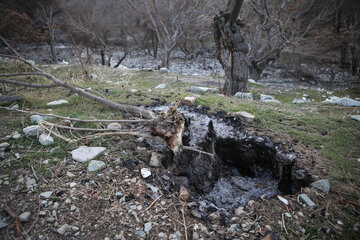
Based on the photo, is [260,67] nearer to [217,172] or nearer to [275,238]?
[217,172]

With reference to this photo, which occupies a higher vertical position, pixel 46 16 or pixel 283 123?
pixel 46 16

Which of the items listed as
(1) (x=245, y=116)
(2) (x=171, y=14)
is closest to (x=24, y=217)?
(1) (x=245, y=116)

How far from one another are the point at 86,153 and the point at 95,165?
203 millimetres

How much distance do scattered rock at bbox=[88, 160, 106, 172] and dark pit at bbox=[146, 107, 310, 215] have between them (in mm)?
602

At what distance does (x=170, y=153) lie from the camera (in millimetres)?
2166

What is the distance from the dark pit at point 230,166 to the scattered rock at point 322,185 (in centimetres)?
12

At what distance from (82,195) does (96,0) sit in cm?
1650

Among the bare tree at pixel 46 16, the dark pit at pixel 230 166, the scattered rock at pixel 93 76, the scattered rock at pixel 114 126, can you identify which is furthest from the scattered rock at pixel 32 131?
the bare tree at pixel 46 16

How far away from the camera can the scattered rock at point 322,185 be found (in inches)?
65.9

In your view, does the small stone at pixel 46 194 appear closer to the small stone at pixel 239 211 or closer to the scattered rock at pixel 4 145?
the scattered rock at pixel 4 145

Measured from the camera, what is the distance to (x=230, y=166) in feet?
8.37

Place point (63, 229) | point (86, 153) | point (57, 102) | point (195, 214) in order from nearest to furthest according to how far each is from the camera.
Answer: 1. point (63, 229)
2. point (195, 214)
3. point (86, 153)
4. point (57, 102)

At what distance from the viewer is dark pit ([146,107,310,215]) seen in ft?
6.37

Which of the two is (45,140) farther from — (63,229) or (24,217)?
(63,229)
